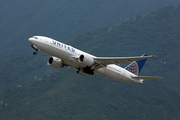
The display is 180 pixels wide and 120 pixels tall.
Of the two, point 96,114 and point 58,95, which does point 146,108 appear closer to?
point 96,114

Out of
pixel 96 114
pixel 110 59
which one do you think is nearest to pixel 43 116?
pixel 96 114

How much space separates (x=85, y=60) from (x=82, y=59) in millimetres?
539

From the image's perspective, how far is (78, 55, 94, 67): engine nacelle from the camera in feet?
169

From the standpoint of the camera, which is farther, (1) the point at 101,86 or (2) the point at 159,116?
(2) the point at 159,116

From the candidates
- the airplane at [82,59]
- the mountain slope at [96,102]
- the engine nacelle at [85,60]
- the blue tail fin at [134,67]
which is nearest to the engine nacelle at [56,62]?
the airplane at [82,59]

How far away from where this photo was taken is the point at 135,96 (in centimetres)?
14612

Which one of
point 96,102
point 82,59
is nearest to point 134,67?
point 82,59

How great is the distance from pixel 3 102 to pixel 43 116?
122 feet

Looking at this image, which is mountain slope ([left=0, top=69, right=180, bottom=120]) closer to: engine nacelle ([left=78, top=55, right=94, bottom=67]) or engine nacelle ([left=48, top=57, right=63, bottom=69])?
engine nacelle ([left=48, top=57, right=63, bottom=69])

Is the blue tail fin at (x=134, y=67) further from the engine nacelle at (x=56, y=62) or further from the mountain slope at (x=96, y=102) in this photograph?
the mountain slope at (x=96, y=102)

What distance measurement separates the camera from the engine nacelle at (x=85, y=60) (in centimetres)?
5159

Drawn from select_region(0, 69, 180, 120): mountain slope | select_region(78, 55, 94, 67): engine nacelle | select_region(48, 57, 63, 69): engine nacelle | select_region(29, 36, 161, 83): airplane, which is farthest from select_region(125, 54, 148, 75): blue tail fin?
select_region(0, 69, 180, 120): mountain slope

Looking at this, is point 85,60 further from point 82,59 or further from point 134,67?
point 134,67

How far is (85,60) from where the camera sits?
5178 centimetres
